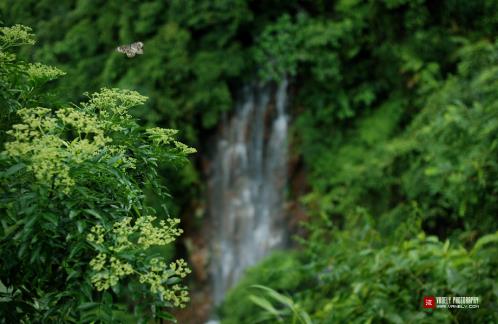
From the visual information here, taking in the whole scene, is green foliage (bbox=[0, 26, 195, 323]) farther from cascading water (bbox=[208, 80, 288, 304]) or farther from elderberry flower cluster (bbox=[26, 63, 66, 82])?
cascading water (bbox=[208, 80, 288, 304])

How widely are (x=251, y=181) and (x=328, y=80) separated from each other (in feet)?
5.83

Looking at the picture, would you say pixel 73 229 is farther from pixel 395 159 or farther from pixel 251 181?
pixel 251 181

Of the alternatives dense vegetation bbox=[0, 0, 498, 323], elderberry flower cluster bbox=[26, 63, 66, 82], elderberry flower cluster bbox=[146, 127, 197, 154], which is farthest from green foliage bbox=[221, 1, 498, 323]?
elderberry flower cluster bbox=[26, 63, 66, 82]

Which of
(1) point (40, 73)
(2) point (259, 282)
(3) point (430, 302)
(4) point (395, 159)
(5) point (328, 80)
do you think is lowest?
(2) point (259, 282)

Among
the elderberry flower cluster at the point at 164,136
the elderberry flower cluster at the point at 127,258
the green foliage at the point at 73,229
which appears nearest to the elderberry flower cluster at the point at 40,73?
the green foliage at the point at 73,229

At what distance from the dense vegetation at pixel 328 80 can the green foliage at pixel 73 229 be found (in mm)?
2989

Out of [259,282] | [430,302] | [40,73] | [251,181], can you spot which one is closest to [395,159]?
[259,282]

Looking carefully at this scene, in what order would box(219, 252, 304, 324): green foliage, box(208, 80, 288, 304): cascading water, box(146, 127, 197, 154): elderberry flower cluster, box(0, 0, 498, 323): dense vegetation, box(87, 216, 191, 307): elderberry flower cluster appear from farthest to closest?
box(208, 80, 288, 304): cascading water < box(219, 252, 304, 324): green foliage < box(0, 0, 498, 323): dense vegetation < box(146, 127, 197, 154): elderberry flower cluster < box(87, 216, 191, 307): elderberry flower cluster

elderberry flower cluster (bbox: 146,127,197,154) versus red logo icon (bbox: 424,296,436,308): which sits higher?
elderberry flower cluster (bbox: 146,127,197,154)

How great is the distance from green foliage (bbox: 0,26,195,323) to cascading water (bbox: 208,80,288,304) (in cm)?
557

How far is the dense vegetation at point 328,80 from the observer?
5.17 meters

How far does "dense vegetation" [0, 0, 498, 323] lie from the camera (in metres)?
5.17

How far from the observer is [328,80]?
6918mm

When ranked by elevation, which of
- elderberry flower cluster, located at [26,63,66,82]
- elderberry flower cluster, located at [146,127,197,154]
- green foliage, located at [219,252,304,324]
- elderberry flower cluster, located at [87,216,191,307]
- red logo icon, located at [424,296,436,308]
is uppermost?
elderberry flower cluster, located at [26,63,66,82]
